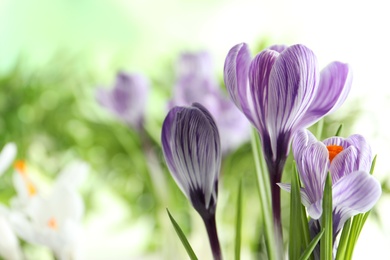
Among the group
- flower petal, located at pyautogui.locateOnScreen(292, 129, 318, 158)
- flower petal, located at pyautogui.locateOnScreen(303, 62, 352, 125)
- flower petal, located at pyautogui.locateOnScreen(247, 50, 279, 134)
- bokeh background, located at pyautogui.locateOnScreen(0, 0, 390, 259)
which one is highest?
flower petal, located at pyautogui.locateOnScreen(247, 50, 279, 134)

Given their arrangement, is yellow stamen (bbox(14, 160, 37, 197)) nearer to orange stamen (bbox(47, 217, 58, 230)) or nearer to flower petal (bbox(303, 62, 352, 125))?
orange stamen (bbox(47, 217, 58, 230))

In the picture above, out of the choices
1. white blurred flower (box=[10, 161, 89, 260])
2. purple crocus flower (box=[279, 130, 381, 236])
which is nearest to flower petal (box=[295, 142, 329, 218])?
purple crocus flower (box=[279, 130, 381, 236])

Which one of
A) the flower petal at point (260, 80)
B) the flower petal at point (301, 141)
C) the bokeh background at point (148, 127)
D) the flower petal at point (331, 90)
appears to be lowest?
the bokeh background at point (148, 127)

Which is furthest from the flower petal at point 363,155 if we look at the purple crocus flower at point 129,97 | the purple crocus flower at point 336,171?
the purple crocus flower at point 129,97

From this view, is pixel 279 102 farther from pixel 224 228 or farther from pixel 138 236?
pixel 138 236

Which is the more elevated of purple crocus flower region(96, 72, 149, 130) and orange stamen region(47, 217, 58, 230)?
purple crocus flower region(96, 72, 149, 130)

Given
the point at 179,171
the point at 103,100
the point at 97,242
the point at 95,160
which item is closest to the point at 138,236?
the point at 97,242

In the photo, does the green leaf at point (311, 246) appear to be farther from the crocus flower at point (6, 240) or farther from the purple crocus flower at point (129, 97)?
the purple crocus flower at point (129, 97)

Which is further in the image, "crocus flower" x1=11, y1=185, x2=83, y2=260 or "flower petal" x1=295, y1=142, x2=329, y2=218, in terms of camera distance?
"crocus flower" x1=11, y1=185, x2=83, y2=260
